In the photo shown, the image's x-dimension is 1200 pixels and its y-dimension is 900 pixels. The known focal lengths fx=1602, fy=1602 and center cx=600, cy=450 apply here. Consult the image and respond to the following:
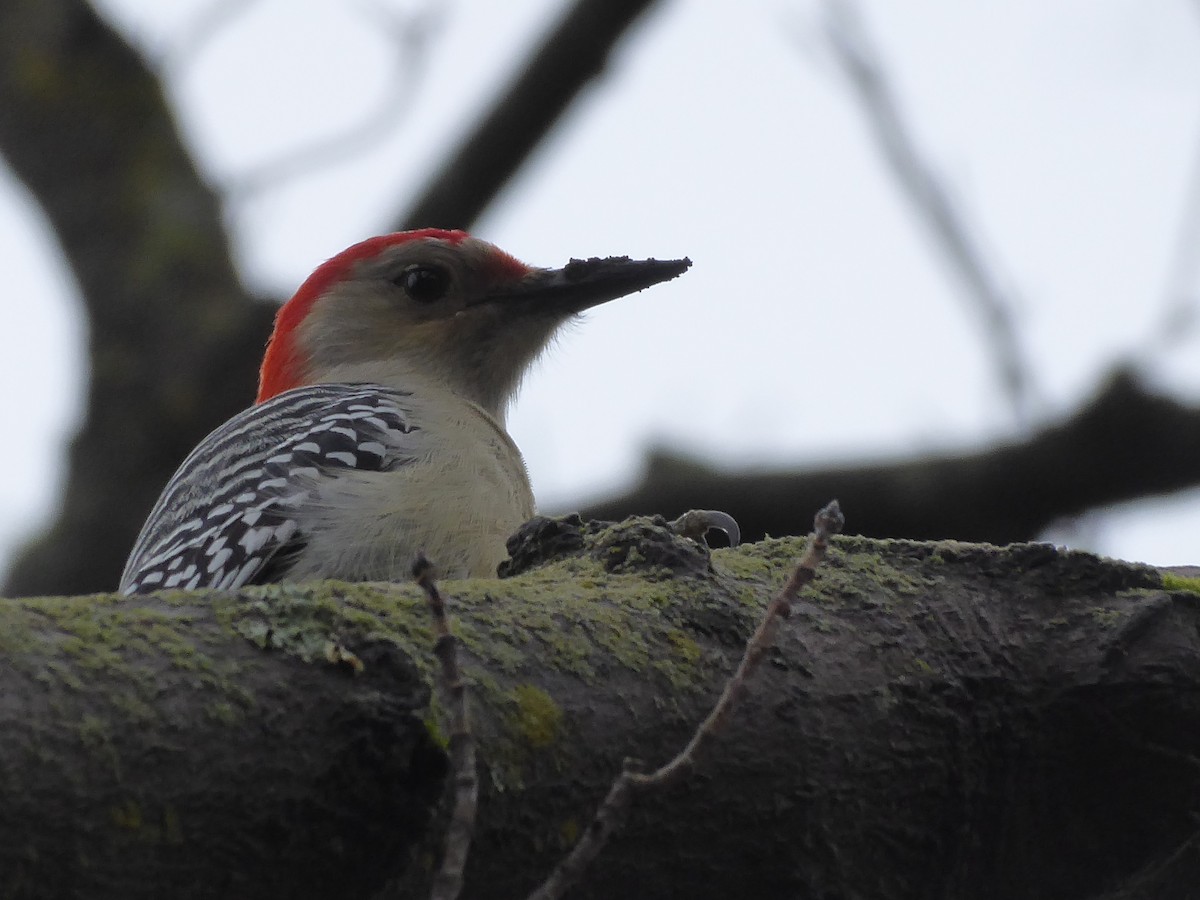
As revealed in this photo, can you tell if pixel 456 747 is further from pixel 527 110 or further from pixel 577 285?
pixel 527 110

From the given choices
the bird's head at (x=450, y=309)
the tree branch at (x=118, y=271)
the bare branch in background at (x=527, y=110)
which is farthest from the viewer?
the tree branch at (x=118, y=271)

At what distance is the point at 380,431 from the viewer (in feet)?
17.2

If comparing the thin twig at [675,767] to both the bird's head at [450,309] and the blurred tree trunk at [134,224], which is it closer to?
the bird's head at [450,309]

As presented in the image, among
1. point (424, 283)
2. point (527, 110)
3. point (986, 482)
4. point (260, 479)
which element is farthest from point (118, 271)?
point (986, 482)

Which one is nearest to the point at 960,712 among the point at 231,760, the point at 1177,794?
the point at 1177,794

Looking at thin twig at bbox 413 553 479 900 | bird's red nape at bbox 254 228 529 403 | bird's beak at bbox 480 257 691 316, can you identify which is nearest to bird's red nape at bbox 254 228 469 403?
bird's red nape at bbox 254 228 529 403

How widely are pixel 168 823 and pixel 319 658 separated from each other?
0.35m

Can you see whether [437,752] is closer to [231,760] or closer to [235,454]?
[231,760]

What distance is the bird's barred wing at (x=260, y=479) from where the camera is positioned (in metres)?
4.56

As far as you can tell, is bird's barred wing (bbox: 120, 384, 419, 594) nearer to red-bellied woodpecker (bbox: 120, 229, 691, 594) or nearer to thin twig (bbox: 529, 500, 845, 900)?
red-bellied woodpecker (bbox: 120, 229, 691, 594)

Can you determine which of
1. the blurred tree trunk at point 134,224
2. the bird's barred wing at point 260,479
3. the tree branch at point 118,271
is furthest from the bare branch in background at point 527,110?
the bird's barred wing at point 260,479

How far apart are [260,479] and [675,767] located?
2749mm

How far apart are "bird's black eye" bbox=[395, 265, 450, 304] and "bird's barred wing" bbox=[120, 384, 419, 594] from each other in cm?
79

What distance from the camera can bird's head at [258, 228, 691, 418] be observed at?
6684 mm
